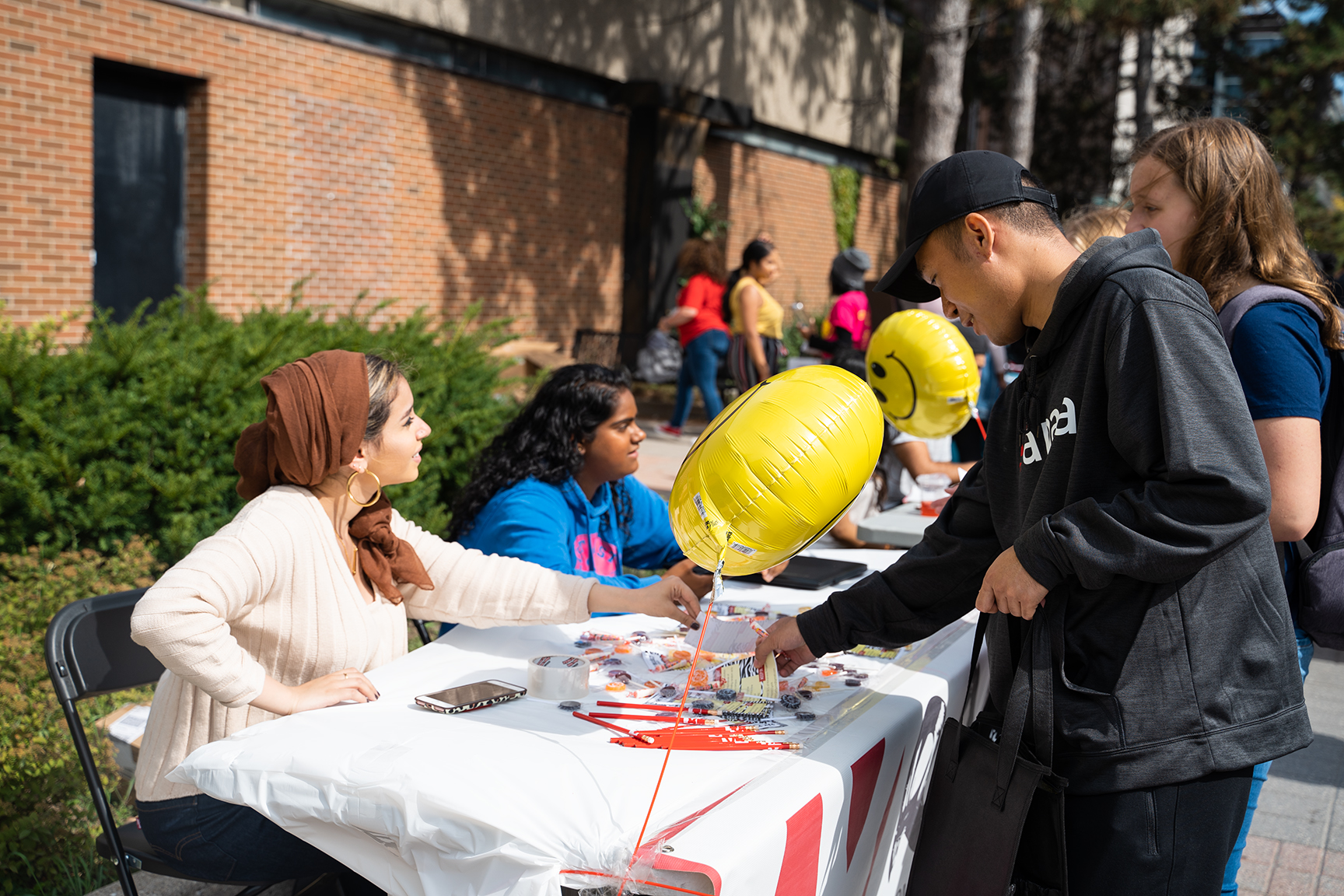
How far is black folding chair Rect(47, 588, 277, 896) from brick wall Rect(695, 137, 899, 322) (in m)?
12.6

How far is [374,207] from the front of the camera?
1000 centimetres

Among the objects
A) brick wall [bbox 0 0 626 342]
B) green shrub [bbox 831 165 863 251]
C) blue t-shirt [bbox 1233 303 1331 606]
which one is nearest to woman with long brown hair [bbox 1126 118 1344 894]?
blue t-shirt [bbox 1233 303 1331 606]

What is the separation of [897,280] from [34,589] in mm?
3788

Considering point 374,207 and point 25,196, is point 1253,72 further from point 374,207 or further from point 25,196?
point 25,196

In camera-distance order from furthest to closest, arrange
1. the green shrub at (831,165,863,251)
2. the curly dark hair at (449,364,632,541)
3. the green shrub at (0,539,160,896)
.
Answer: the green shrub at (831,165,863,251)
the curly dark hair at (449,364,632,541)
the green shrub at (0,539,160,896)

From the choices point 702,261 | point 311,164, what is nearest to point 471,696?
point 702,261

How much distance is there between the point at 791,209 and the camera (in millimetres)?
16578

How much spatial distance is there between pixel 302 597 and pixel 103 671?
1.87 feet

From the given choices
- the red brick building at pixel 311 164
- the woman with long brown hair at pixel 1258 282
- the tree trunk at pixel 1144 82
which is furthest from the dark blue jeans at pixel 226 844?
the tree trunk at pixel 1144 82

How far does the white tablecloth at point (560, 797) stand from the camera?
1511 millimetres

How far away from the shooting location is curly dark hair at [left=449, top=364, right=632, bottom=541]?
3.16m

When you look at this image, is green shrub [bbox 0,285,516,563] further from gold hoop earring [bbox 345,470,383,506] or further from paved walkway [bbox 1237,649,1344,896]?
paved walkway [bbox 1237,649,1344,896]

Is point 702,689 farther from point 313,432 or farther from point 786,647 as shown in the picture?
point 313,432

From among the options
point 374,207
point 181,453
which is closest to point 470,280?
point 374,207
